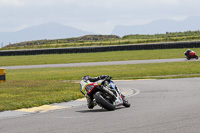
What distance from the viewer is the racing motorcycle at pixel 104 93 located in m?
11.5

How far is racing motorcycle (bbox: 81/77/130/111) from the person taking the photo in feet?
37.7

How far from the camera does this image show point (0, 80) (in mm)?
23469

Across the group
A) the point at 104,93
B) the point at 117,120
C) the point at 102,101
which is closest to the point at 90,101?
the point at 104,93

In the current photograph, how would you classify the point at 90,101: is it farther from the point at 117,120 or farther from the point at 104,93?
the point at 117,120

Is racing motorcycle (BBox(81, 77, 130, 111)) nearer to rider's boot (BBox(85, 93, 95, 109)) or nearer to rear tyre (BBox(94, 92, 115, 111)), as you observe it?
rear tyre (BBox(94, 92, 115, 111))

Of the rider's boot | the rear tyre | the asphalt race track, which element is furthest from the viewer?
the rider's boot

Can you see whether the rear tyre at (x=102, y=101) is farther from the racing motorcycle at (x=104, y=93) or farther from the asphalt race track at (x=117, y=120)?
the asphalt race track at (x=117, y=120)

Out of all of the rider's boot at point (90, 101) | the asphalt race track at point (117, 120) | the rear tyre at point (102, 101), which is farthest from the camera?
the rider's boot at point (90, 101)

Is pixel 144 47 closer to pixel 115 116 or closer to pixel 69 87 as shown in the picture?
pixel 69 87

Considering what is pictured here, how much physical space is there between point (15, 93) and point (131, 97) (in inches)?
191

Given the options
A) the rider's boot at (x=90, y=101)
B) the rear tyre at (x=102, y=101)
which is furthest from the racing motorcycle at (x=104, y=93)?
the rider's boot at (x=90, y=101)

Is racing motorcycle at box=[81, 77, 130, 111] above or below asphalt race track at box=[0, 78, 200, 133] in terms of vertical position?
above

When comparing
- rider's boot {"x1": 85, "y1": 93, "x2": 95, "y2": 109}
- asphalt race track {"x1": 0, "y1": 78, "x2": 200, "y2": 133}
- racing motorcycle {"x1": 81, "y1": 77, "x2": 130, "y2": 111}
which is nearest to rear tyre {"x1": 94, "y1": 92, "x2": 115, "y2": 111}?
racing motorcycle {"x1": 81, "y1": 77, "x2": 130, "y2": 111}

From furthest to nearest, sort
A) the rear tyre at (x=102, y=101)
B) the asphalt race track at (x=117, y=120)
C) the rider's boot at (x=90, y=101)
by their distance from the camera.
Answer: the rider's boot at (x=90, y=101), the rear tyre at (x=102, y=101), the asphalt race track at (x=117, y=120)
